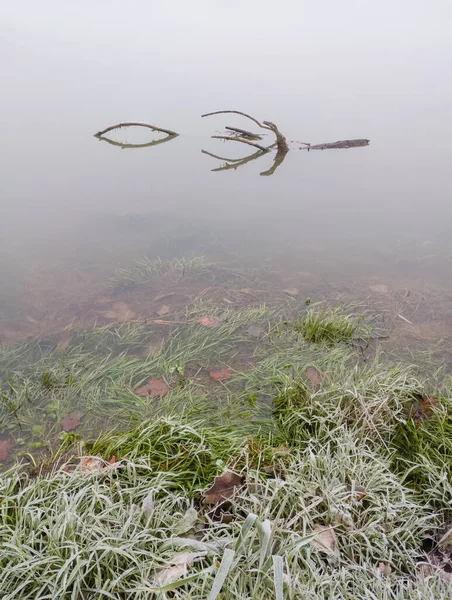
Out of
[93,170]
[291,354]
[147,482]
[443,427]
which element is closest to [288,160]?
[93,170]

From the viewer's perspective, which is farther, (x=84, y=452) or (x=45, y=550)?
(x=84, y=452)

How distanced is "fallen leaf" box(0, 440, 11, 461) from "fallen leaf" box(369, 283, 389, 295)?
139 inches

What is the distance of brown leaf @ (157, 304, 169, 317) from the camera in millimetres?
3756

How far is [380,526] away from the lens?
174cm

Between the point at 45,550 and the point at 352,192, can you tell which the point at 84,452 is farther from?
the point at 352,192

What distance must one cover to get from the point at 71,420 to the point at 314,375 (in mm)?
1699

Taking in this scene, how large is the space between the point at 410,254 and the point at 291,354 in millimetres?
2791

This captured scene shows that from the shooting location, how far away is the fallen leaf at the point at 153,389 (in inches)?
112

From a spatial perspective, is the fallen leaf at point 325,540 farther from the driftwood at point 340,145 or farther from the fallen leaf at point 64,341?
the driftwood at point 340,145

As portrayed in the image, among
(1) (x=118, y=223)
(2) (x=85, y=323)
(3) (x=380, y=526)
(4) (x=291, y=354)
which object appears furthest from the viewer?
(1) (x=118, y=223)

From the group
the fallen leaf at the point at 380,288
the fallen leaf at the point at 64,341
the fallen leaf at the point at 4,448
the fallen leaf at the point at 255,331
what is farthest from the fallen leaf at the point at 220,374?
the fallen leaf at the point at 380,288

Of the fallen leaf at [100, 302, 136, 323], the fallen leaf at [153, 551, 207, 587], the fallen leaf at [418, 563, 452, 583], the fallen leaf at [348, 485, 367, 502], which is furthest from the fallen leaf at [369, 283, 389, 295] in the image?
the fallen leaf at [153, 551, 207, 587]

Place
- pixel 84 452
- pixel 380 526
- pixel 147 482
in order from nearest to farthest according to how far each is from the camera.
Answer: pixel 380 526
pixel 147 482
pixel 84 452

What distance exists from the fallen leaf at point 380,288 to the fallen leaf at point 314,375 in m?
1.63
